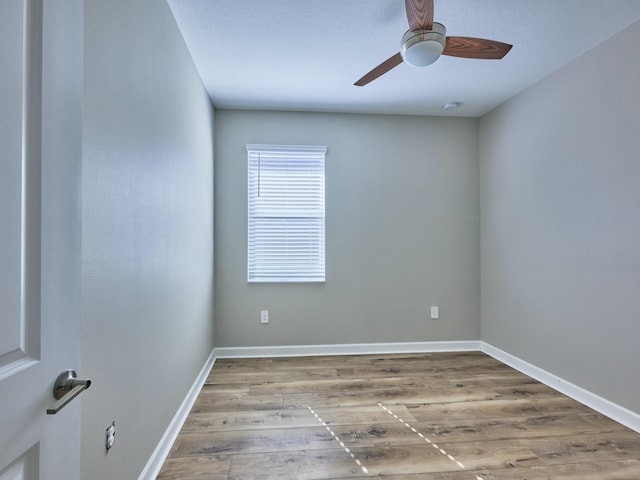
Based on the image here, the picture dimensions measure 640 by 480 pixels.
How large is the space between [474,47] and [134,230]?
6.64ft

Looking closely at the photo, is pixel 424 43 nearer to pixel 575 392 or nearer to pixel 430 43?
pixel 430 43

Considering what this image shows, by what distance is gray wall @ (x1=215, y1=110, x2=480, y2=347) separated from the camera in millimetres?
3338

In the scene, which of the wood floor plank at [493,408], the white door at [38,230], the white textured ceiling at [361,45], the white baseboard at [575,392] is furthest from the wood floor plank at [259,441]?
the white textured ceiling at [361,45]

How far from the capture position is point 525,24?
2055mm

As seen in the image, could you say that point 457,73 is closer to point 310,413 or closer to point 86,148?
point 86,148

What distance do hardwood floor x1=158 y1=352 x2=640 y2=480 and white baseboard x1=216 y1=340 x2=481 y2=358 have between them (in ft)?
1.10

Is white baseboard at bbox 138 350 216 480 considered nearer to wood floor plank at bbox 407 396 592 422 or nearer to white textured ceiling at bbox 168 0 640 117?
wood floor plank at bbox 407 396 592 422

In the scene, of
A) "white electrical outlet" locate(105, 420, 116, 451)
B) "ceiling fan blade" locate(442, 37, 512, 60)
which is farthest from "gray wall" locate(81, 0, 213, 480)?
"ceiling fan blade" locate(442, 37, 512, 60)

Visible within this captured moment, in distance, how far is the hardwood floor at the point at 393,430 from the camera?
1707mm

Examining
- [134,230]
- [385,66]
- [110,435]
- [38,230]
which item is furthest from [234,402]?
[385,66]

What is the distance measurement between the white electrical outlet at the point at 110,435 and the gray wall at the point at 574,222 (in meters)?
2.96

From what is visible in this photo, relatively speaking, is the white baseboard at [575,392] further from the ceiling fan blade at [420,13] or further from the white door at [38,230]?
the white door at [38,230]

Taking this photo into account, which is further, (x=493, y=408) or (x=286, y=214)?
(x=286, y=214)

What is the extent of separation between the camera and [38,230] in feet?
2.08
